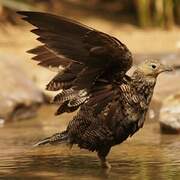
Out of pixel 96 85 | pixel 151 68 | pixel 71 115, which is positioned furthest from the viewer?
pixel 71 115

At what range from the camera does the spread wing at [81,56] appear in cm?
664

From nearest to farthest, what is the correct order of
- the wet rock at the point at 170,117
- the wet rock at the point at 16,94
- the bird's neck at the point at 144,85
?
the bird's neck at the point at 144,85, the wet rock at the point at 170,117, the wet rock at the point at 16,94

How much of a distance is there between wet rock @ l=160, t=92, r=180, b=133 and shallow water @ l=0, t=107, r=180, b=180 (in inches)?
4.9

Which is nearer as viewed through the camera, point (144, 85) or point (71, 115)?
point (144, 85)

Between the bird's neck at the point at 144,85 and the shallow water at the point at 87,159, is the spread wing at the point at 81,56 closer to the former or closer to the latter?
the bird's neck at the point at 144,85

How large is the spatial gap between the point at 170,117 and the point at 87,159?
1.75 metres

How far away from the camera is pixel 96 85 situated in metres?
7.11

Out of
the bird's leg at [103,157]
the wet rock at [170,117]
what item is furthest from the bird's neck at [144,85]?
the wet rock at [170,117]

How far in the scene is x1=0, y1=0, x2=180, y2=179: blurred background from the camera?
23.5 ft

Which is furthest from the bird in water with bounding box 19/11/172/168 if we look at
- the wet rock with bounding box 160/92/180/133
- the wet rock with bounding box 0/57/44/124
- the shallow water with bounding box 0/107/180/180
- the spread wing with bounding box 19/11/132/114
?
the wet rock with bounding box 0/57/44/124

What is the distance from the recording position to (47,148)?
8.41m

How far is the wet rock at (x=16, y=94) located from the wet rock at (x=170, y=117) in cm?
239

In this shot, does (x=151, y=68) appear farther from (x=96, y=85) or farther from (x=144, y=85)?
(x=96, y=85)

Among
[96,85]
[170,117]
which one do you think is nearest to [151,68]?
[96,85]
